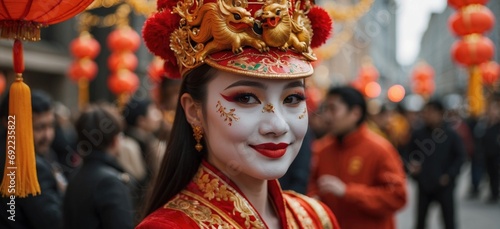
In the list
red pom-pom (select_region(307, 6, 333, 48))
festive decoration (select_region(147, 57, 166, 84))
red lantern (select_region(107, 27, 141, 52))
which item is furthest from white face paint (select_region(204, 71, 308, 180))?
red lantern (select_region(107, 27, 141, 52))

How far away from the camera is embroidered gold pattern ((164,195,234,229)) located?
6.87 ft

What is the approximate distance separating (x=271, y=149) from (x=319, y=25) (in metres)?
0.57

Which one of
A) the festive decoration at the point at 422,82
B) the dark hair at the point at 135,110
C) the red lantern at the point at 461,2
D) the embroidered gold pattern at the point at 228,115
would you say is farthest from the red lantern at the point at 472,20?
the festive decoration at the point at 422,82

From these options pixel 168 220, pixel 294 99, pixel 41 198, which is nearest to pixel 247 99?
pixel 294 99

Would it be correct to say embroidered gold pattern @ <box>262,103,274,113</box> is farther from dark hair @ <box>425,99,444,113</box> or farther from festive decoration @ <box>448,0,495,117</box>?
festive decoration @ <box>448,0,495,117</box>

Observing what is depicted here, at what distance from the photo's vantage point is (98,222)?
337cm

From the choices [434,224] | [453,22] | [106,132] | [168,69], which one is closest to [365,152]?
[106,132]

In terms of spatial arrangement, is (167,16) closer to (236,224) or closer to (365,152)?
(236,224)

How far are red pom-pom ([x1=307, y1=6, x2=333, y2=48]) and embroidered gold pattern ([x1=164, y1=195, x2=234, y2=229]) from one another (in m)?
0.75

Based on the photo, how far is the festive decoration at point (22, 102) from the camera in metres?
2.02

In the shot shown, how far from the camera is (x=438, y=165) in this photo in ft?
23.6

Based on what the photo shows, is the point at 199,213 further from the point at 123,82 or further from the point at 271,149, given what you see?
the point at 123,82

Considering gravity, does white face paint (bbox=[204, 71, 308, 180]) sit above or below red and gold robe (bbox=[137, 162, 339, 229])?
above

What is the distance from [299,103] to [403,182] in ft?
9.15
